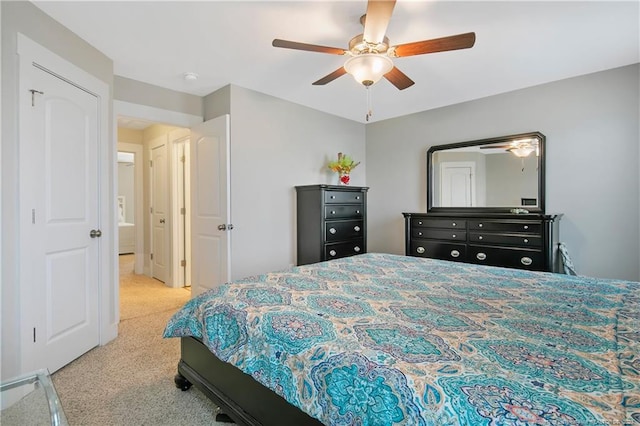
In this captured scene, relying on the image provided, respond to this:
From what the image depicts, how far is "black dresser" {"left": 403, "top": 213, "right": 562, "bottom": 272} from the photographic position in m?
2.93

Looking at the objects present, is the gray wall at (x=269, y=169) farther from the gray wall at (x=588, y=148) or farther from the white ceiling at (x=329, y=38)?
the gray wall at (x=588, y=148)

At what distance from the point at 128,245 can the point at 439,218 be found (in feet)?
23.6

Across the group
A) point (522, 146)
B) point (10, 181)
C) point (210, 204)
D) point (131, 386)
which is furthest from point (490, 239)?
point (10, 181)

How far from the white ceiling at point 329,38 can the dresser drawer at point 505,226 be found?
1443 mm

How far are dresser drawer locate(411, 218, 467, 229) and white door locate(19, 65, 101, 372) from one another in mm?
3218

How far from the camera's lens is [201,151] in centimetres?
346

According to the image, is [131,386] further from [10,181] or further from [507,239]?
[507,239]

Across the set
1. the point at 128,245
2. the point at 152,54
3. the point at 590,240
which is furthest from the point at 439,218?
the point at 128,245

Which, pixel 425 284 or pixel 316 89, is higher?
pixel 316 89

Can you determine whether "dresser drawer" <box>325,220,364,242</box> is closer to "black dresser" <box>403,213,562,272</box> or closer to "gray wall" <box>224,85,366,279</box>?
"gray wall" <box>224,85,366,279</box>

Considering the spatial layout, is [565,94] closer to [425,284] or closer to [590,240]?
[590,240]

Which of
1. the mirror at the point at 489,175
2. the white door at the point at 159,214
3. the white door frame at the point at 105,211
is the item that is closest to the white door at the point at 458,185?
the mirror at the point at 489,175

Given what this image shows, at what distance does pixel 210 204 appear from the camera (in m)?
3.36

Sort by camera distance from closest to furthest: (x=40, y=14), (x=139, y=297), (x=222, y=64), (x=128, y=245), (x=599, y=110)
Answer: (x=40, y=14)
(x=222, y=64)
(x=599, y=110)
(x=139, y=297)
(x=128, y=245)
